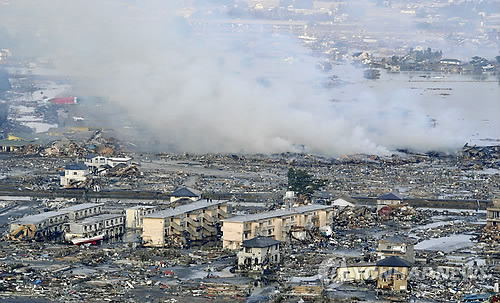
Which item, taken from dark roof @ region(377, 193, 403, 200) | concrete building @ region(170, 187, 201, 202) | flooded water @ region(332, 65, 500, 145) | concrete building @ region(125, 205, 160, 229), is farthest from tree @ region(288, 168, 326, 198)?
flooded water @ region(332, 65, 500, 145)

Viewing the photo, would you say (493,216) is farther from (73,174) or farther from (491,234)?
(73,174)

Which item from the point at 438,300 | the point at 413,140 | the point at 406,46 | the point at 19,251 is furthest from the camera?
the point at 406,46

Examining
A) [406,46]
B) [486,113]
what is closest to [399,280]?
[486,113]

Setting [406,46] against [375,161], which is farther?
[406,46]

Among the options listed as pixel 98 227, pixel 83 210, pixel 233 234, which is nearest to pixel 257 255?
pixel 233 234

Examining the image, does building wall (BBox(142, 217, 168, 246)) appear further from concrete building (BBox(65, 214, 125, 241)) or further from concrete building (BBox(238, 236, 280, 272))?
concrete building (BBox(238, 236, 280, 272))

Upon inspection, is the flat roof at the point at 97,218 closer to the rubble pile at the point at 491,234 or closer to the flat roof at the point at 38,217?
the flat roof at the point at 38,217

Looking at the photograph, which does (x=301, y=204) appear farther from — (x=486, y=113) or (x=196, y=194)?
(x=486, y=113)
